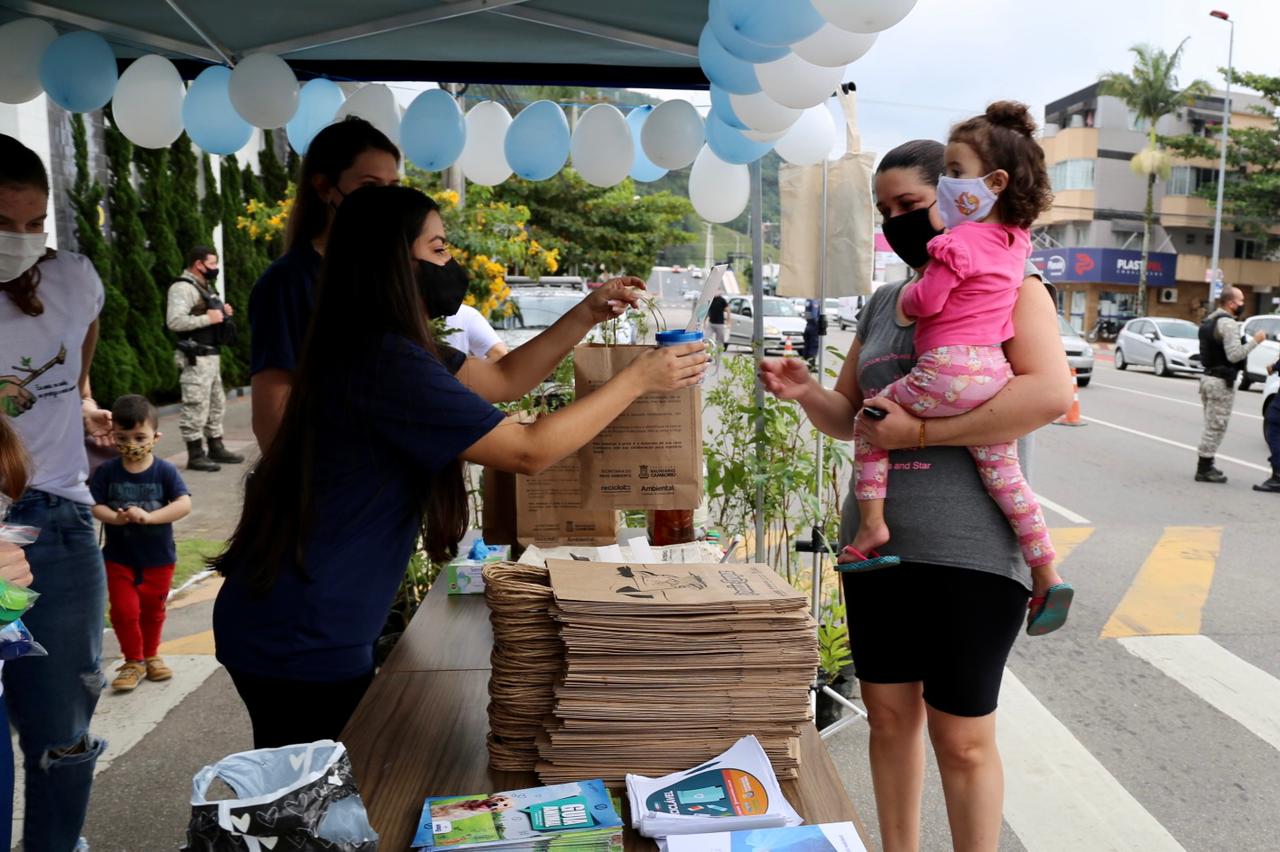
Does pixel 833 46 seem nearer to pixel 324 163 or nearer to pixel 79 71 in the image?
pixel 324 163

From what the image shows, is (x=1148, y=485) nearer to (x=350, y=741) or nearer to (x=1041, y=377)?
(x=1041, y=377)

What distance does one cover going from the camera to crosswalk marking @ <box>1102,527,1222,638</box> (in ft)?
17.7

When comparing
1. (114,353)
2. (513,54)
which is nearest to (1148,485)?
(513,54)

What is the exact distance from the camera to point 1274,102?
29.8 metres

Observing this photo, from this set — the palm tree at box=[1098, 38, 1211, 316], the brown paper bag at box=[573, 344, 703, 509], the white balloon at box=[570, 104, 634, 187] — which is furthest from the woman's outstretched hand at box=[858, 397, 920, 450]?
the palm tree at box=[1098, 38, 1211, 316]

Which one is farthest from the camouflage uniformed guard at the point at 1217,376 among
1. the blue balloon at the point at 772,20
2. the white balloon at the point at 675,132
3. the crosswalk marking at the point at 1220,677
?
the blue balloon at the point at 772,20

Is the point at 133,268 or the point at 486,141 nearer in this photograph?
the point at 486,141

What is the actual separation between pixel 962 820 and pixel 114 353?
10430 millimetres

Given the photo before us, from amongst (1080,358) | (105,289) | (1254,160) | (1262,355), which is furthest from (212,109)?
(1254,160)

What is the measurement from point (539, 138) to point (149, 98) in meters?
1.66

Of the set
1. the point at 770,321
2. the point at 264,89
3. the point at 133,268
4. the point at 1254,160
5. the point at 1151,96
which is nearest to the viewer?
the point at 264,89

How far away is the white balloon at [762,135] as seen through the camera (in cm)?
324

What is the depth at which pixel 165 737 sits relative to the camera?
3895mm

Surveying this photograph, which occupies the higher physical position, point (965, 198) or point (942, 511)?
point (965, 198)
